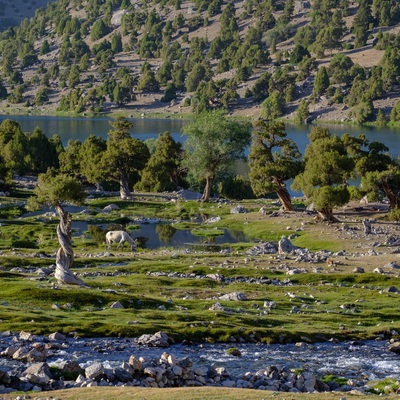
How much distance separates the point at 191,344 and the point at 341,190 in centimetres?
4205

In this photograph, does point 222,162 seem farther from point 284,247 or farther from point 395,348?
point 395,348

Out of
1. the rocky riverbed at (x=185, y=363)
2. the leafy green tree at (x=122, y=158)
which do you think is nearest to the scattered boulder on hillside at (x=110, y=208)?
the leafy green tree at (x=122, y=158)

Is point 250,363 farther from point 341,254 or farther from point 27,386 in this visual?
point 341,254

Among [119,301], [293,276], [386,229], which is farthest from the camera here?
[386,229]

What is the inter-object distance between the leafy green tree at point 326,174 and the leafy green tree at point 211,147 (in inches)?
669

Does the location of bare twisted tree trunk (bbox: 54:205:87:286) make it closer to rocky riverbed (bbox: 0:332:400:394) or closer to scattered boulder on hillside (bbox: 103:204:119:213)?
rocky riverbed (bbox: 0:332:400:394)

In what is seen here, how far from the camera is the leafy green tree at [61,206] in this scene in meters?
47.4

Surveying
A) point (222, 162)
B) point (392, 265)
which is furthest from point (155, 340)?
point (222, 162)

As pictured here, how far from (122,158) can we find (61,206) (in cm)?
4924

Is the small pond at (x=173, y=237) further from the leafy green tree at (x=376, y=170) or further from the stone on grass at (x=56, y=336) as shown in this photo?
the stone on grass at (x=56, y=336)

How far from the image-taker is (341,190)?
76562mm

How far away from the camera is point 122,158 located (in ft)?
341

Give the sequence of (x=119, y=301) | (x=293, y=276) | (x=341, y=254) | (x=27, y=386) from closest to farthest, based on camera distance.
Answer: (x=27, y=386) → (x=119, y=301) → (x=293, y=276) → (x=341, y=254)

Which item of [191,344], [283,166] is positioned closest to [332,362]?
[191,344]
